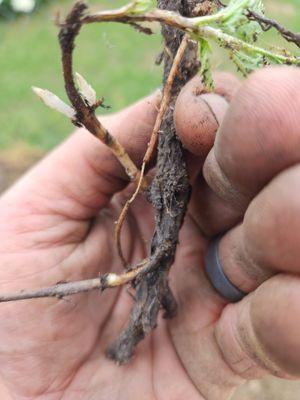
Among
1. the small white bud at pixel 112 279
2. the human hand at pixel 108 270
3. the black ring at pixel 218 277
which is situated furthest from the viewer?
the black ring at pixel 218 277

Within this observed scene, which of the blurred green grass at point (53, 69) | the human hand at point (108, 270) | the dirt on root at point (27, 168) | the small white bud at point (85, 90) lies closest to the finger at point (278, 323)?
the human hand at point (108, 270)

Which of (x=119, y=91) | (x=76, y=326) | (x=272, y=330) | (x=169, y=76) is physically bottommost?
(x=119, y=91)

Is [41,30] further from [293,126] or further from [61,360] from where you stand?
[293,126]

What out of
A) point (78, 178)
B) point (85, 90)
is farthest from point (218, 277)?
point (85, 90)

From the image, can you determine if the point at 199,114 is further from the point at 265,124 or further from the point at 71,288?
the point at 71,288

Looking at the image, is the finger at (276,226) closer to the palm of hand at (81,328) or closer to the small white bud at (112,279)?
the small white bud at (112,279)

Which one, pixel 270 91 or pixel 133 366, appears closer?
pixel 270 91

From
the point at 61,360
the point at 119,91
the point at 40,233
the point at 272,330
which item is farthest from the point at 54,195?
the point at 119,91

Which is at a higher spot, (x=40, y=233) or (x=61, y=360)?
(x=40, y=233)
